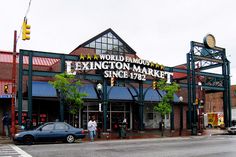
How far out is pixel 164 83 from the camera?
32531 millimetres

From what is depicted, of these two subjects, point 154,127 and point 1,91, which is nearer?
point 1,91

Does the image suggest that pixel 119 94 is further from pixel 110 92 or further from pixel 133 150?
pixel 133 150

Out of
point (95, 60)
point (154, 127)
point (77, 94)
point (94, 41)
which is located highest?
point (94, 41)

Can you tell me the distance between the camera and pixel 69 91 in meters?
27.8

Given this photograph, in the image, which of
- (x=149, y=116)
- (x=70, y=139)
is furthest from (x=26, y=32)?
Result: (x=149, y=116)

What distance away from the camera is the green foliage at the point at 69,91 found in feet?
89.5

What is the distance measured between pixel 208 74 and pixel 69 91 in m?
18.0

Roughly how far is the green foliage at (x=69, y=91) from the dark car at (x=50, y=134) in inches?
172

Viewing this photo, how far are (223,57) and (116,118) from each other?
1460 cm

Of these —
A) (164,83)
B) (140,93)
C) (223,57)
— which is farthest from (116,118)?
(223,57)

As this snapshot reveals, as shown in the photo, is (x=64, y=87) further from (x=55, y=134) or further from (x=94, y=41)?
(x=94, y=41)

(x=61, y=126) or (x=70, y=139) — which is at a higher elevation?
(x=61, y=126)

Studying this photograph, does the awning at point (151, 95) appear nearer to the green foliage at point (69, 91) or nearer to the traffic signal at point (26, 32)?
the green foliage at point (69, 91)

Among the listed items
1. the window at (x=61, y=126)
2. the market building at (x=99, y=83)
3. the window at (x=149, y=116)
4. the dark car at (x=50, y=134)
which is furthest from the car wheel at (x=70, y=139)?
the window at (x=149, y=116)
